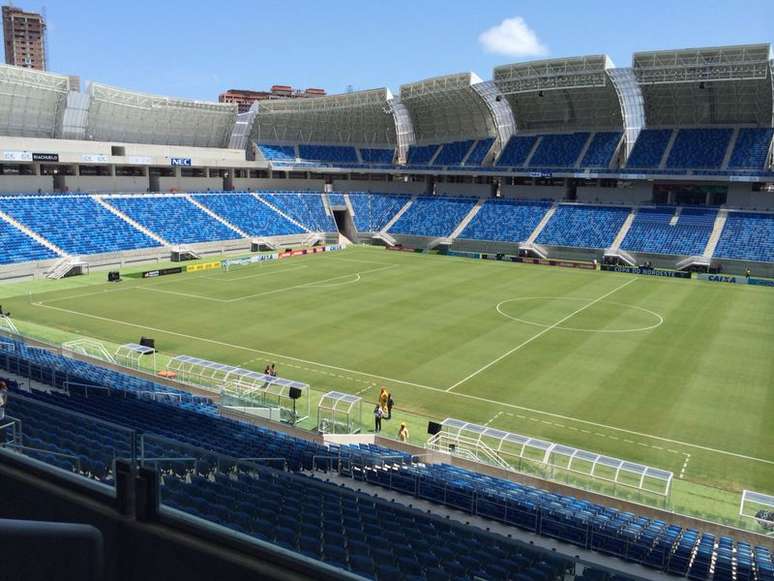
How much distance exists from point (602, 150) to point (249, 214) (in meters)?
46.1

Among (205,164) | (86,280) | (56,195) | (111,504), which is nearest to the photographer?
(111,504)

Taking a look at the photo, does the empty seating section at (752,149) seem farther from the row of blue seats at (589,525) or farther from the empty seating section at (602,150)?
the row of blue seats at (589,525)

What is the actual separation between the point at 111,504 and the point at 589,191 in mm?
85110

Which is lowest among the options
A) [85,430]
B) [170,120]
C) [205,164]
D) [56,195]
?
[85,430]

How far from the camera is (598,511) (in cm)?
1619

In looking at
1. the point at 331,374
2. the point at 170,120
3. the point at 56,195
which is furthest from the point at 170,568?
the point at 170,120

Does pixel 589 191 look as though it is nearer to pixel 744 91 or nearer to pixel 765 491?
pixel 744 91

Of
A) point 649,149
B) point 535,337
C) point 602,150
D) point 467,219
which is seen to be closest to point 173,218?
point 467,219

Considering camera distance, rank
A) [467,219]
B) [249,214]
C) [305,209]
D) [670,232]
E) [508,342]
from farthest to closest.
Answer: [305,209] → [467,219] → [249,214] → [670,232] → [508,342]

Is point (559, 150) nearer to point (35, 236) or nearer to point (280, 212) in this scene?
point (280, 212)

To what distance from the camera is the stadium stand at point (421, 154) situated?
308 ft

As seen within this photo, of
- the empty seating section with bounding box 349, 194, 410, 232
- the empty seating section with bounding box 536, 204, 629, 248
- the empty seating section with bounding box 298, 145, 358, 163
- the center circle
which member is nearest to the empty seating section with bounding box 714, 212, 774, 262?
the empty seating section with bounding box 536, 204, 629, 248

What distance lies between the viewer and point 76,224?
61.9 meters

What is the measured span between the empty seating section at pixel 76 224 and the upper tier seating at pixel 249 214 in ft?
45.0
